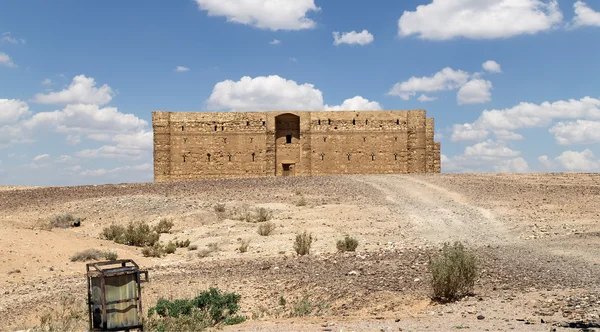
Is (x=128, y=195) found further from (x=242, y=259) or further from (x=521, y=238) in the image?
(x=521, y=238)

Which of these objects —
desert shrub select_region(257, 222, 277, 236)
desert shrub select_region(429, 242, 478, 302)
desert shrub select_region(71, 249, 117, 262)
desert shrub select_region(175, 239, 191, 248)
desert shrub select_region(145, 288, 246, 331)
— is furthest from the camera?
desert shrub select_region(257, 222, 277, 236)

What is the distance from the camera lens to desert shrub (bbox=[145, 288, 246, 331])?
8648mm

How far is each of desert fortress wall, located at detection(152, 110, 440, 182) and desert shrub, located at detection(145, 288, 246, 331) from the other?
3141 centimetres

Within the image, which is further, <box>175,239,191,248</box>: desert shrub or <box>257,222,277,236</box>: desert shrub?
<box>257,222,277,236</box>: desert shrub

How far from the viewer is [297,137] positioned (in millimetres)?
42156

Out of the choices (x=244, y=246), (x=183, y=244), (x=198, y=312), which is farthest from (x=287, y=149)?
(x=198, y=312)

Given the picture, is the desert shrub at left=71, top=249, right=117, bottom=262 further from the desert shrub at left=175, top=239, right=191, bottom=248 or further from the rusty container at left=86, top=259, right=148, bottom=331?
the rusty container at left=86, top=259, right=148, bottom=331

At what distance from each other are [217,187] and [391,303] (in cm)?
2246

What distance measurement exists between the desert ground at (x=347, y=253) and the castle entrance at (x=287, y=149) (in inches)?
350

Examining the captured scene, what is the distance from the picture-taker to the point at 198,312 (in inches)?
360

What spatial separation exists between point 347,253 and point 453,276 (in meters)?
5.46

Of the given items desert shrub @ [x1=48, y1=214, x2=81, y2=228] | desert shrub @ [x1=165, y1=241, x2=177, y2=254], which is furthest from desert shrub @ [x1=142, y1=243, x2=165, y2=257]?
desert shrub @ [x1=48, y1=214, x2=81, y2=228]

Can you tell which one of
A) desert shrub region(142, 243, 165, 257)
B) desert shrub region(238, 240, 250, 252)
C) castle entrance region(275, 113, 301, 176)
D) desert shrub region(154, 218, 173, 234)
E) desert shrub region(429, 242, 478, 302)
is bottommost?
desert shrub region(142, 243, 165, 257)

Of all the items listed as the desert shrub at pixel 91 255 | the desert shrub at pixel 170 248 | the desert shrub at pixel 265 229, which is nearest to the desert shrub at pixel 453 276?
the desert shrub at pixel 91 255
